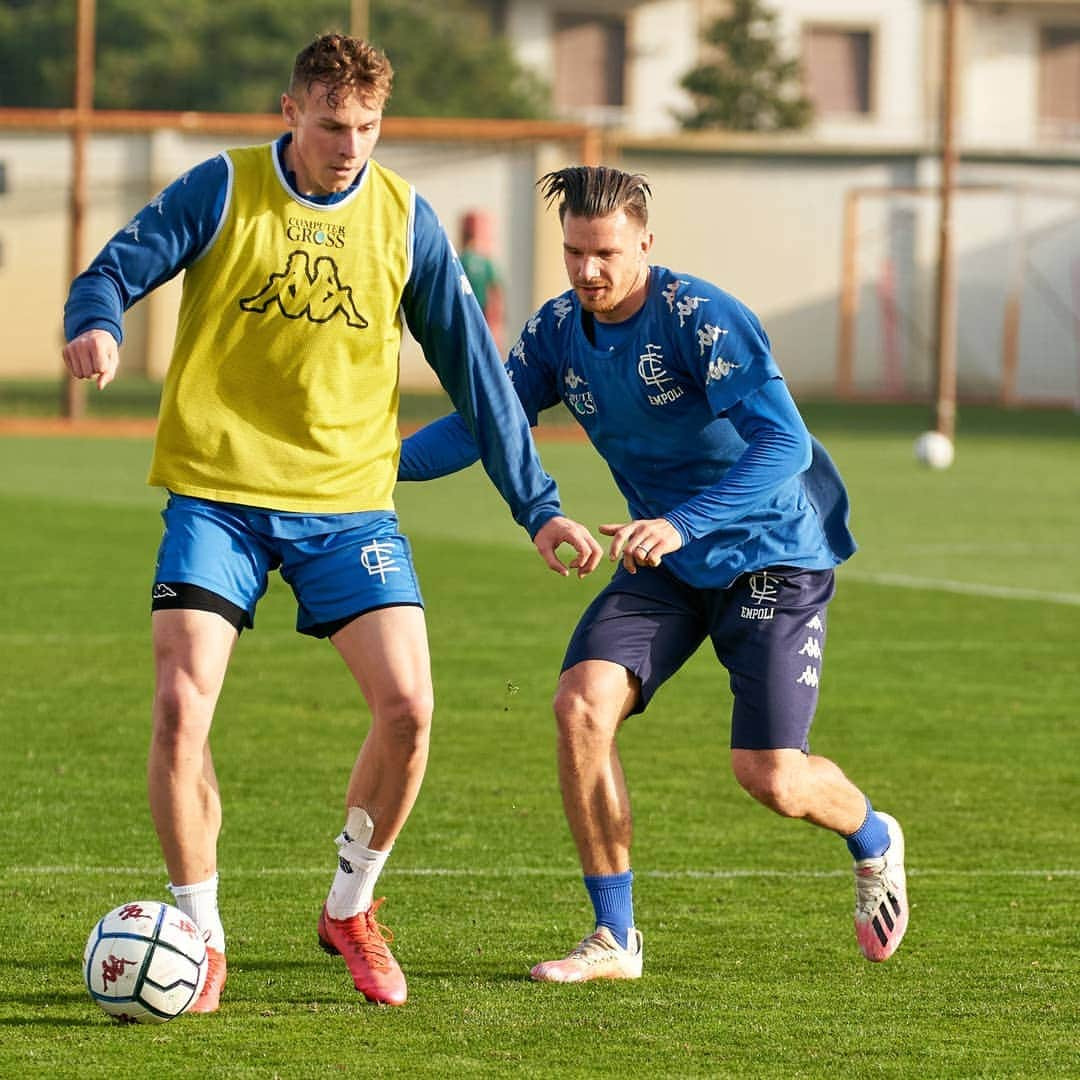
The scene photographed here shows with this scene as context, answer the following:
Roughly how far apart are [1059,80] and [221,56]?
19.9 m

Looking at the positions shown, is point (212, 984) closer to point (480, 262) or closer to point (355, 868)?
point (355, 868)

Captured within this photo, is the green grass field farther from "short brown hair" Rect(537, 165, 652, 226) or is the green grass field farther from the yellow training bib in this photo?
"short brown hair" Rect(537, 165, 652, 226)

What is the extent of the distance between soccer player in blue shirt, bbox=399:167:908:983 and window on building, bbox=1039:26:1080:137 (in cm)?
5284

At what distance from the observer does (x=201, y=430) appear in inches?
219

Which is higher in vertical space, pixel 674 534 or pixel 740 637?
pixel 674 534

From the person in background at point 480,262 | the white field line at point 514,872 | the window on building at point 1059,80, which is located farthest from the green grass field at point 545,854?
the window on building at point 1059,80

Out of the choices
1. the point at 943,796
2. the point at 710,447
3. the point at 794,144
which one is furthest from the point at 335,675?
the point at 794,144

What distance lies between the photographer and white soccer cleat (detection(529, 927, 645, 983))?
18.7ft

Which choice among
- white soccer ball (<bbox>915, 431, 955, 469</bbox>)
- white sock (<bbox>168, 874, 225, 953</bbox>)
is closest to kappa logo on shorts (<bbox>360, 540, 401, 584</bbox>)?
white sock (<bbox>168, 874, 225, 953</bbox>)

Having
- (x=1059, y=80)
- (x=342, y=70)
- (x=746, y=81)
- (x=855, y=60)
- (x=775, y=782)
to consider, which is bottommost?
(x=775, y=782)

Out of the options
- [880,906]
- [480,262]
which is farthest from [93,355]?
[480,262]

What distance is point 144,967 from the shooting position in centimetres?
519

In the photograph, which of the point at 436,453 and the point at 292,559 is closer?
the point at 292,559

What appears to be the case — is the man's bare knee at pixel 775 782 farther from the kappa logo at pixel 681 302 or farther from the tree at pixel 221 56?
the tree at pixel 221 56
